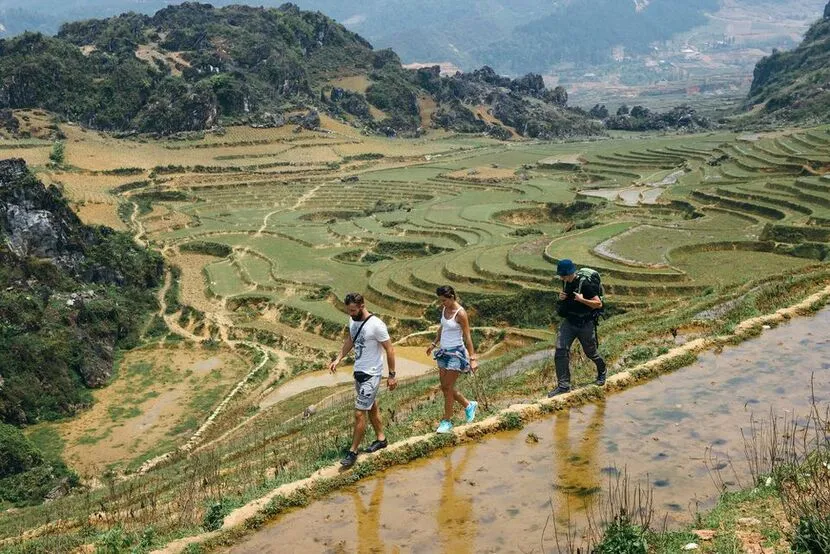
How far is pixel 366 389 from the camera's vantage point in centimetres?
1010

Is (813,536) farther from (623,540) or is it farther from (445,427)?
A: (445,427)

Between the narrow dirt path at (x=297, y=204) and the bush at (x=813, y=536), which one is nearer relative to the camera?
the bush at (x=813, y=536)

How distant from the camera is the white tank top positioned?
35.9ft

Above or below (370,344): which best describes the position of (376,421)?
below

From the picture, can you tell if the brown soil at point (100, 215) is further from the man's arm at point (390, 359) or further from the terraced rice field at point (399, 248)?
the man's arm at point (390, 359)

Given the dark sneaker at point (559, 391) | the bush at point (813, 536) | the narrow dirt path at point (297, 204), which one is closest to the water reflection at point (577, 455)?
the dark sneaker at point (559, 391)

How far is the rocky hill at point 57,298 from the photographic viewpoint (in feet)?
87.4

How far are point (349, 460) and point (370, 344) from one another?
5.40 ft

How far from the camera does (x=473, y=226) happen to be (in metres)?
50.0

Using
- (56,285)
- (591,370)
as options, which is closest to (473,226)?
(56,285)

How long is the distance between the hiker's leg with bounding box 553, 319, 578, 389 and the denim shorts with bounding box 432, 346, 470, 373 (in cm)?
184

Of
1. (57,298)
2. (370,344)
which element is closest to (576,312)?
(370,344)

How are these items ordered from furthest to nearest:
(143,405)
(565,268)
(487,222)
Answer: (487,222)
(143,405)
(565,268)

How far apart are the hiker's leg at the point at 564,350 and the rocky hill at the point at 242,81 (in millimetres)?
89063
